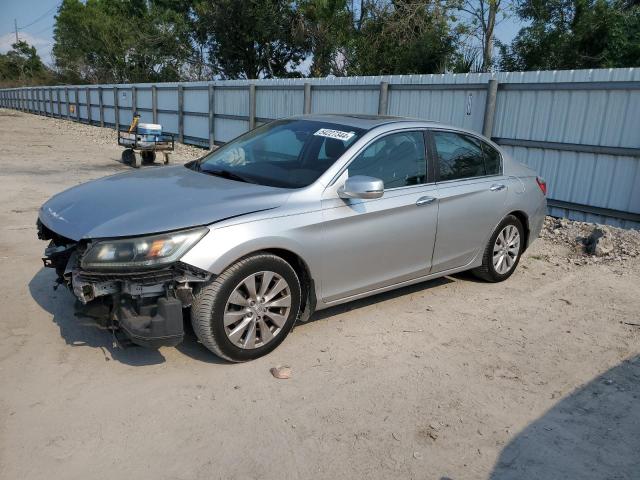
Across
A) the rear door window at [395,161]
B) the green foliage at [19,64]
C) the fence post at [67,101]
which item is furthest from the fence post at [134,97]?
the green foliage at [19,64]

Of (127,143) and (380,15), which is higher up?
(380,15)

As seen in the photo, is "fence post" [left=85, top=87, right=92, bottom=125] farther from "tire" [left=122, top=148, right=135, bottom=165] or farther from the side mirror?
the side mirror

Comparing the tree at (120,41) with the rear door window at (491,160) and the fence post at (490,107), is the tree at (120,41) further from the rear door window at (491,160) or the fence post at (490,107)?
the rear door window at (491,160)

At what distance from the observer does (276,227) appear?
143 inches

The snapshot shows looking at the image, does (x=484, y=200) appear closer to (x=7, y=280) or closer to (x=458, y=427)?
(x=458, y=427)

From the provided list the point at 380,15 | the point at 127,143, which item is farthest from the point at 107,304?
the point at 380,15

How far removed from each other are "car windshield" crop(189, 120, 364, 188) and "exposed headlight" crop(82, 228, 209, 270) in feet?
3.30

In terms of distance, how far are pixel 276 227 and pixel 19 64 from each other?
9916 centimetres

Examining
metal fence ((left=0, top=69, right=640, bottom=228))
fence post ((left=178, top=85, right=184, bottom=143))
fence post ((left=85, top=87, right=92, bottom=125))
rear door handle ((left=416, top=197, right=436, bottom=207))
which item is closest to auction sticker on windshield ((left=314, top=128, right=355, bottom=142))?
rear door handle ((left=416, top=197, right=436, bottom=207))

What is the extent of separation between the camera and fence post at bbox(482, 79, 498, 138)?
31.2 ft

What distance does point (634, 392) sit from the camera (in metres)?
3.67

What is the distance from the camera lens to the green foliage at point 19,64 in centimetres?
8350

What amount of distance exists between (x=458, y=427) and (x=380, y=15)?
2240 centimetres

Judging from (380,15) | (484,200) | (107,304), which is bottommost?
(107,304)
